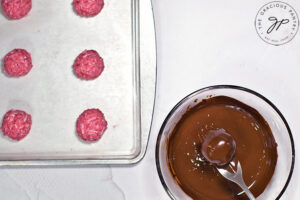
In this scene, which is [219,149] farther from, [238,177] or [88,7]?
[88,7]

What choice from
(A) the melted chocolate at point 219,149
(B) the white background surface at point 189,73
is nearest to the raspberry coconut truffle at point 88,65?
(B) the white background surface at point 189,73

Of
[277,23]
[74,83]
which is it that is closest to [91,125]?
[74,83]

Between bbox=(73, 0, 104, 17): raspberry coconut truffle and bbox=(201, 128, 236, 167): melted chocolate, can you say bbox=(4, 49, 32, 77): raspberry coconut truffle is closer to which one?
bbox=(73, 0, 104, 17): raspberry coconut truffle

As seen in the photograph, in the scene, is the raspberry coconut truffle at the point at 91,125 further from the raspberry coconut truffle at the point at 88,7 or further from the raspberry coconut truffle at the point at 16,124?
the raspberry coconut truffle at the point at 88,7

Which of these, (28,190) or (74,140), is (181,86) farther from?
(28,190)

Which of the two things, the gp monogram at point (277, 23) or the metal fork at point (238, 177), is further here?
the gp monogram at point (277, 23)

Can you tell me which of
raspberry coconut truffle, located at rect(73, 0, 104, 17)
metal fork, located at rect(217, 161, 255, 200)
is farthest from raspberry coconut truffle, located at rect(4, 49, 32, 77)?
metal fork, located at rect(217, 161, 255, 200)
